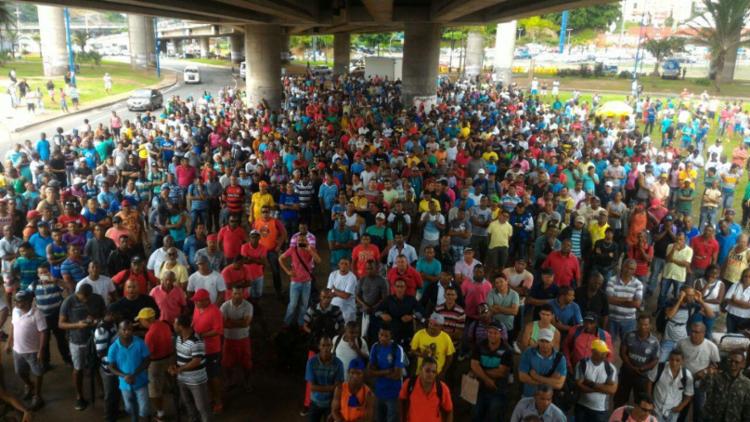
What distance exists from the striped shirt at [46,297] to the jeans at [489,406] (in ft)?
17.2

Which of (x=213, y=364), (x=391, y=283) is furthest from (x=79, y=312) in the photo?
(x=391, y=283)

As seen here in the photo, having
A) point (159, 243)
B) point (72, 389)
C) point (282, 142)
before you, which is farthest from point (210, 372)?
point (282, 142)

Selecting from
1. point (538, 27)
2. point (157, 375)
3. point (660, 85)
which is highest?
point (538, 27)

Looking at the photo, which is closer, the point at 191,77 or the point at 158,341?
the point at 158,341

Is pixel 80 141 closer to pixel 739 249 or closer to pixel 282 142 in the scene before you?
pixel 282 142

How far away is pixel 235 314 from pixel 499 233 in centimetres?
466

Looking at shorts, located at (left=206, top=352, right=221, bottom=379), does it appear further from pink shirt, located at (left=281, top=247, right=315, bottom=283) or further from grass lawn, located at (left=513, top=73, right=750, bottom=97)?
grass lawn, located at (left=513, top=73, right=750, bottom=97)

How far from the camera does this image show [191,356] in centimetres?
592

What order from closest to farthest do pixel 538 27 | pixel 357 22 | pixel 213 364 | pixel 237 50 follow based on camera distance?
pixel 213 364 → pixel 357 22 → pixel 538 27 → pixel 237 50

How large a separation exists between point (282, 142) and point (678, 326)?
1154 cm

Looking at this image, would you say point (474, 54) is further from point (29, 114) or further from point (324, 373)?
point (324, 373)

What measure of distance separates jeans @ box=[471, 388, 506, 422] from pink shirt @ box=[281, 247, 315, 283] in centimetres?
318

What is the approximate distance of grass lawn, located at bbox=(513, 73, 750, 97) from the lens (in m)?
47.7

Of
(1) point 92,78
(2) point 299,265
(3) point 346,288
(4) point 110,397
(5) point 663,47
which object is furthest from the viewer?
(5) point 663,47
